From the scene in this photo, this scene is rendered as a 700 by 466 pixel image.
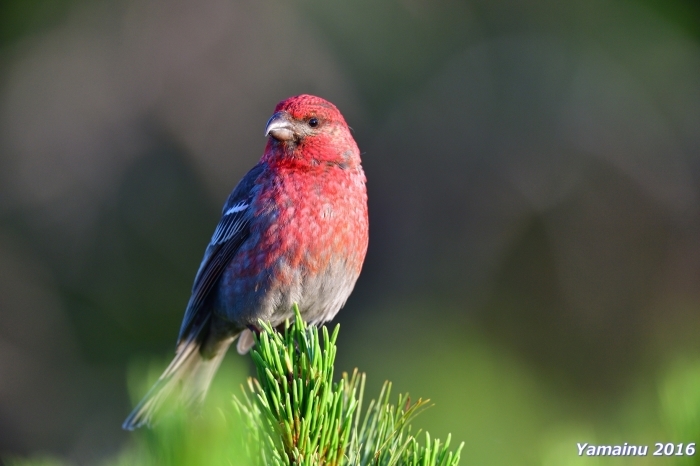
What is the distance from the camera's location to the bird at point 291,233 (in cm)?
419

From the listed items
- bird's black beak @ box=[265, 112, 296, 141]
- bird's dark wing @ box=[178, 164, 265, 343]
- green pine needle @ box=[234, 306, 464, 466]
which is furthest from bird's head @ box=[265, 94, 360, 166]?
green pine needle @ box=[234, 306, 464, 466]

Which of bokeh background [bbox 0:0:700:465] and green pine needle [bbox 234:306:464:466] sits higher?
bokeh background [bbox 0:0:700:465]

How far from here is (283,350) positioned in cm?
266

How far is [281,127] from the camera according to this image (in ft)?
14.5

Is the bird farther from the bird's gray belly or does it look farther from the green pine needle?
the green pine needle

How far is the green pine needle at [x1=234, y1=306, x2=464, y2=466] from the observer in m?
2.38

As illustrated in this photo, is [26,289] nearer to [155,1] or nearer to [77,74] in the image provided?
[77,74]

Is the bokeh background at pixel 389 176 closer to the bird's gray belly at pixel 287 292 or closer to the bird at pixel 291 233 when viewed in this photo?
the bird's gray belly at pixel 287 292

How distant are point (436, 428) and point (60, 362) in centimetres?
511

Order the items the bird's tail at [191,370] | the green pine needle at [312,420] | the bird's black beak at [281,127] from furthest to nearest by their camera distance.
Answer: the bird's tail at [191,370] → the bird's black beak at [281,127] → the green pine needle at [312,420]

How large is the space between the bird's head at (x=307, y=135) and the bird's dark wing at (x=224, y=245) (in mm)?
251

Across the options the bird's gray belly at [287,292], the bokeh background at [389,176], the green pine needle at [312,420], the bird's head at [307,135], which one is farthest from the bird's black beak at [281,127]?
the bokeh background at [389,176]

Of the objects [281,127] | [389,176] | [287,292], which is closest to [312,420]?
[287,292]

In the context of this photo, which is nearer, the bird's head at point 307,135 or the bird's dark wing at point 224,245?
the bird's head at point 307,135
